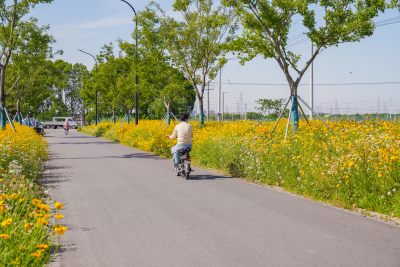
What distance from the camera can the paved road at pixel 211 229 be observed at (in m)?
5.44

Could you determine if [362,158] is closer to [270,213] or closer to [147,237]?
[270,213]

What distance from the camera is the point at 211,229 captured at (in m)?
6.88

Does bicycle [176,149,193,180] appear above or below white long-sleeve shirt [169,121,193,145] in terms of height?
below

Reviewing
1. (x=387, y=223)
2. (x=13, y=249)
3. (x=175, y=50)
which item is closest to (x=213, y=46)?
(x=175, y=50)

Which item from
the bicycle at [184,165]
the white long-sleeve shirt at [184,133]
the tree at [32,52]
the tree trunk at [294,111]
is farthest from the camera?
the tree at [32,52]

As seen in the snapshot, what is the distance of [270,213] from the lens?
8000 millimetres

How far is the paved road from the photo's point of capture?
5.44 metres

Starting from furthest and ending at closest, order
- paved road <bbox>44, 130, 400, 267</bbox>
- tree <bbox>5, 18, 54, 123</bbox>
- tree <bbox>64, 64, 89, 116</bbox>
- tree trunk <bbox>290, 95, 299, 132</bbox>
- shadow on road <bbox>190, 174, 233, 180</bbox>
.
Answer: tree <bbox>64, 64, 89, 116</bbox>, tree <bbox>5, 18, 54, 123</bbox>, tree trunk <bbox>290, 95, 299, 132</bbox>, shadow on road <bbox>190, 174, 233, 180</bbox>, paved road <bbox>44, 130, 400, 267</bbox>

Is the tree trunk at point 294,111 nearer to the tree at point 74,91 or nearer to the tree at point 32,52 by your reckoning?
the tree at point 32,52

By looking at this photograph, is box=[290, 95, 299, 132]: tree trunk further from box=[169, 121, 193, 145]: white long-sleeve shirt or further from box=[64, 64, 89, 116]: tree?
box=[64, 64, 89, 116]: tree

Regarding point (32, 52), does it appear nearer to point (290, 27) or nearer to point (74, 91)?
point (290, 27)

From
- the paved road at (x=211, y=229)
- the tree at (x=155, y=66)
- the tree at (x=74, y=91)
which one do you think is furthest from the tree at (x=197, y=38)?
the tree at (x=74, y=91)

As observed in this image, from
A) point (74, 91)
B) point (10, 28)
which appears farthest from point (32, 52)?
point (74, 91)

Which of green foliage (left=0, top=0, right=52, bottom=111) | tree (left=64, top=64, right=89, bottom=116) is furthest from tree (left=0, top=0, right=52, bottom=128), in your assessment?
tree (left=64, top=64, right=89, bottom=116)
